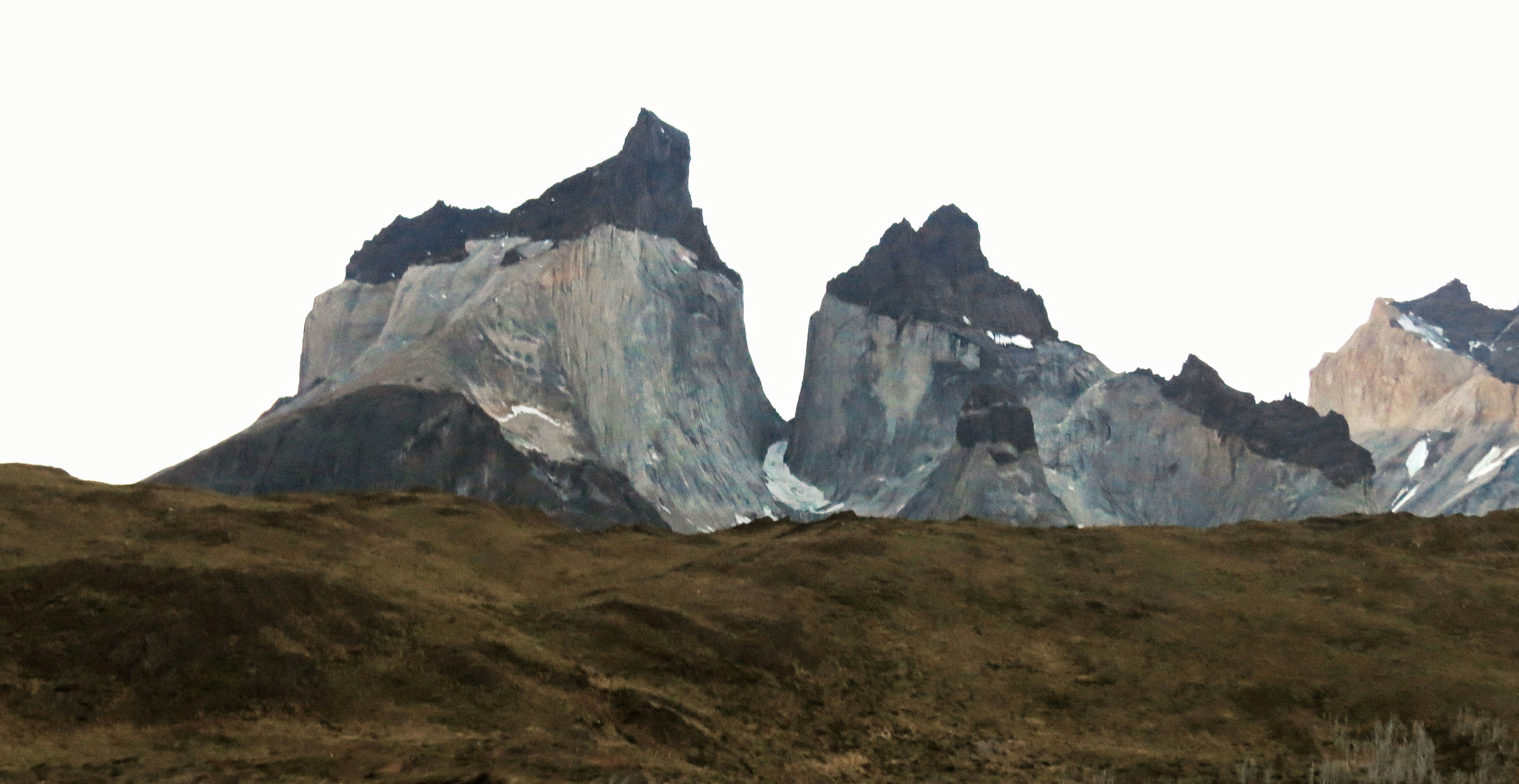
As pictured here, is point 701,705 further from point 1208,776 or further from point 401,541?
point 401,541

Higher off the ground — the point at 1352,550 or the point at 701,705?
the point at 1352,550

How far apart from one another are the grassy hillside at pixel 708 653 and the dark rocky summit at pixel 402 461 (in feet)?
317

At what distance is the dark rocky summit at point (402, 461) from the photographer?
157000mm

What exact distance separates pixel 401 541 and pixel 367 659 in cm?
1664

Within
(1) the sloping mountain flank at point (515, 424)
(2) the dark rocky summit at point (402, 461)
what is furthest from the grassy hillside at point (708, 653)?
(2) the dark rocky summit at point (402, 461)

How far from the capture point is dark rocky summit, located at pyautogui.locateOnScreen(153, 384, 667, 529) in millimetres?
157000

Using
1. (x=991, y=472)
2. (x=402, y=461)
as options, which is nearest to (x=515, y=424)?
(x=402, y=461)

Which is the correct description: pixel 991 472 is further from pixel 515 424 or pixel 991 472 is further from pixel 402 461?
pixel 402 461

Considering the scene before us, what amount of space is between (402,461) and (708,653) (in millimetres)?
119063

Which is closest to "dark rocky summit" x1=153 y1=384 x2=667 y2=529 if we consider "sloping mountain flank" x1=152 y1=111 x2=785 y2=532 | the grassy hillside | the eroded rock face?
"sloping mountain flank" x1=152 y1=111 x2=785 y2=532

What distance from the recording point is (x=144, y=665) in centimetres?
3844

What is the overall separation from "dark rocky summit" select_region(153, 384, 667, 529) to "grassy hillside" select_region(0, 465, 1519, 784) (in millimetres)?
96621

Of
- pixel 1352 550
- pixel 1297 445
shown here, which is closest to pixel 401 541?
pixel 1352 550

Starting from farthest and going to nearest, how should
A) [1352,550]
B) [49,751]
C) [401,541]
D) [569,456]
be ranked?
1. [569,456]
2. [1352,550]
3. [401,541]
4. [49,751]
